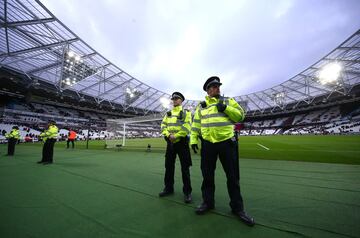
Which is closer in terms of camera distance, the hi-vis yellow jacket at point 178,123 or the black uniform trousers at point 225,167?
the black uniform trousers at point 225,167

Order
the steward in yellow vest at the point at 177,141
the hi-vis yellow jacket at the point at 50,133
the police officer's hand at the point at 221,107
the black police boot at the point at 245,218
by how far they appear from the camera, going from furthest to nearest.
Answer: the hi-vis yellow jacket at the point at 50,133 → the steward in yellow vest at the point at 177,141 → the police officer's hand at the point at 221,107 → the black police boot at the point at 245,218

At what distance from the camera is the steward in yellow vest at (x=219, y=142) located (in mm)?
2246

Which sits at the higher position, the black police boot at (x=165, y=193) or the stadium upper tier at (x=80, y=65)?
the stadium upper tier at (x=80, y=65)

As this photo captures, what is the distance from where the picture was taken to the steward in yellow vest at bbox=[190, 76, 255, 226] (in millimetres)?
2246

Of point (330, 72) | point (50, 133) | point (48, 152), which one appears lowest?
point (48, 152)

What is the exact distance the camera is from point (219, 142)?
91.7 inches

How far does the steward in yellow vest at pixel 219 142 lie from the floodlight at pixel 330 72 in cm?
3739

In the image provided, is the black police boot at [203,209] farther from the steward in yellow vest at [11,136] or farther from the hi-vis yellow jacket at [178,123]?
the steward in yellow vest at [11,136]

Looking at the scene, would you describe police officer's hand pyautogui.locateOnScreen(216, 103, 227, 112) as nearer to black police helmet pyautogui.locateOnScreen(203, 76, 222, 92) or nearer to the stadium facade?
black police helmet pyautogui.locateOnScreen(203, 76, 222, 92)

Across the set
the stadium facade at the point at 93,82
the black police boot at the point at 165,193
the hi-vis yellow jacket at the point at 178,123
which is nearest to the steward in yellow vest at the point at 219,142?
the hi-vis yellow jacket at the point at 178,123

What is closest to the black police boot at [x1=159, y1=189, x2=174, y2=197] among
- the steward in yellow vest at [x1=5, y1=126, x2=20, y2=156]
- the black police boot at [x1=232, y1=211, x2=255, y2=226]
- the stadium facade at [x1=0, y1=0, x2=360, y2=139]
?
the black police boot at [x1=232, y1=211, x2=255, y2=226]

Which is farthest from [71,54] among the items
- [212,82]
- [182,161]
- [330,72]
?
[330,72]

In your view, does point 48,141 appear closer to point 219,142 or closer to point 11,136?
point 11,136

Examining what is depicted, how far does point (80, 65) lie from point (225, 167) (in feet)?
91.1
